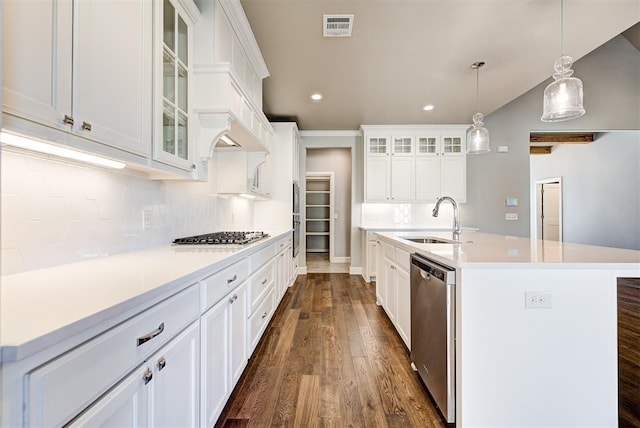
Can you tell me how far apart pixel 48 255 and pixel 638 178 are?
27.3ft

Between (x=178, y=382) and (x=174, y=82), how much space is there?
1530 millimetres

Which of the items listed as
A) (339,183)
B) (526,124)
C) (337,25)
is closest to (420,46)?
(337,25)

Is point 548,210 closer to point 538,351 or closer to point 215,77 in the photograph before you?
point 538,351

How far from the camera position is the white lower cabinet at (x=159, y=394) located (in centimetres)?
72

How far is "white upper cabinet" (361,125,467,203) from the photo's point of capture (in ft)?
16.3

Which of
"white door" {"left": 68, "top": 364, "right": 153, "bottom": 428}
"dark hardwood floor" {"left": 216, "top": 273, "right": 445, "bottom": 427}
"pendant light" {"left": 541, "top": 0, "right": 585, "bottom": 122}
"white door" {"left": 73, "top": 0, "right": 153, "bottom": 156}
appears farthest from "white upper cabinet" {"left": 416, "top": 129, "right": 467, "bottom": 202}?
"white door" {"left": 68, "top": 364, "right": 153, "bottom": 428}

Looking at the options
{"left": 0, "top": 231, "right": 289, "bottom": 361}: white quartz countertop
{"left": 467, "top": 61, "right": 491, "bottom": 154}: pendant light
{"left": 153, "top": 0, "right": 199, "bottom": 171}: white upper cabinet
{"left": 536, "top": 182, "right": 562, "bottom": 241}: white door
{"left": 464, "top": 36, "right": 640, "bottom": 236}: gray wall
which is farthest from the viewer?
{"left": 536, "top": 182, "right": 562, "bottom": 241}: white door

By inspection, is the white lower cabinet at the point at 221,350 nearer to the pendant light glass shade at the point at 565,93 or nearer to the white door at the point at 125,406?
the white door at the point at 125,406

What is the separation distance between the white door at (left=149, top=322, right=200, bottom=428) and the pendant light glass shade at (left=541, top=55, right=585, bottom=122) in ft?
8.97

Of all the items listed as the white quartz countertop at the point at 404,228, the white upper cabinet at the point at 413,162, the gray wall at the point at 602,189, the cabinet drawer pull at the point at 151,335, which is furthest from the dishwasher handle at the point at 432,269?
the gray wall at the point at 602,189

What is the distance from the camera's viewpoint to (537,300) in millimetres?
1363

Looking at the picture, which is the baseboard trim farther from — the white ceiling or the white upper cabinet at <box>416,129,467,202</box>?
the white ceiling

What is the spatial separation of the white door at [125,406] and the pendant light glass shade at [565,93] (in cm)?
287

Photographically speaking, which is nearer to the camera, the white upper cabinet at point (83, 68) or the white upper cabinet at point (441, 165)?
the white upper cabinet at point (83, 68)
